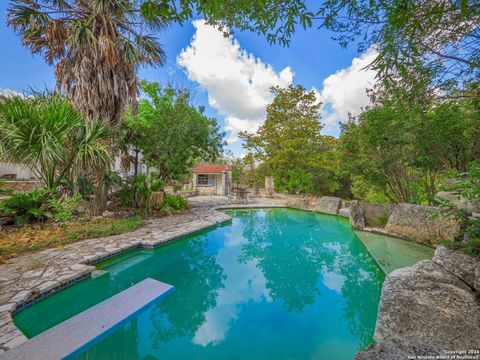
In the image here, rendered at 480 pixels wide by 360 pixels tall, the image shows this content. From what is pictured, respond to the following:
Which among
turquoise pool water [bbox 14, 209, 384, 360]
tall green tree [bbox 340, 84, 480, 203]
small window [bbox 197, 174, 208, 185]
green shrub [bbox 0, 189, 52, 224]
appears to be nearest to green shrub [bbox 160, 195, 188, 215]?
turquoise pool water [bbox 14, 209, 384, 360]

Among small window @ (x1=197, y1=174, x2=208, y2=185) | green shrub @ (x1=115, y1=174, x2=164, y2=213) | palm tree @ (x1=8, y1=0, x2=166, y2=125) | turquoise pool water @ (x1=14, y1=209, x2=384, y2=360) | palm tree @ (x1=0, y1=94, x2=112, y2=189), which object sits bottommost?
turquoise pool water @ (x1=14, y1=209, x2=384, y2=360)

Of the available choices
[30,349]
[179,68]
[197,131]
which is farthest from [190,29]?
[30,349]

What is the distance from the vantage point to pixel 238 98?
13367 mm

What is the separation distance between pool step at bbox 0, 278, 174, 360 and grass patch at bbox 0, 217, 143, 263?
2411 millimetres

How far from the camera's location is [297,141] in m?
13.9

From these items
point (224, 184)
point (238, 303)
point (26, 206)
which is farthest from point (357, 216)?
point (224, 184)

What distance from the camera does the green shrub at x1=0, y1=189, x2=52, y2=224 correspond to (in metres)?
4.77

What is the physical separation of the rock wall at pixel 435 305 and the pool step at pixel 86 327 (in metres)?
2.85

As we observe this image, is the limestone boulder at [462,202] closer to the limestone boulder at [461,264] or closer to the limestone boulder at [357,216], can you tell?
the limestone boulder at [461,264]

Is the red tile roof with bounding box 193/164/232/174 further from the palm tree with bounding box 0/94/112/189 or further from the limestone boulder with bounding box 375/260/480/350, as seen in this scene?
the limestone boulder with bounding box 375/260/480/350

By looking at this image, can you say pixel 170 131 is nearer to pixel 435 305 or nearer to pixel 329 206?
pixel 435 305

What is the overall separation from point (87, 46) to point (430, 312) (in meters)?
9.11

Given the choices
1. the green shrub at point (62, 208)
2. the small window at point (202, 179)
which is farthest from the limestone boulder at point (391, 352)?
the small window at point (202, 179)

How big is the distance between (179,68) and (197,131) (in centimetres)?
335
